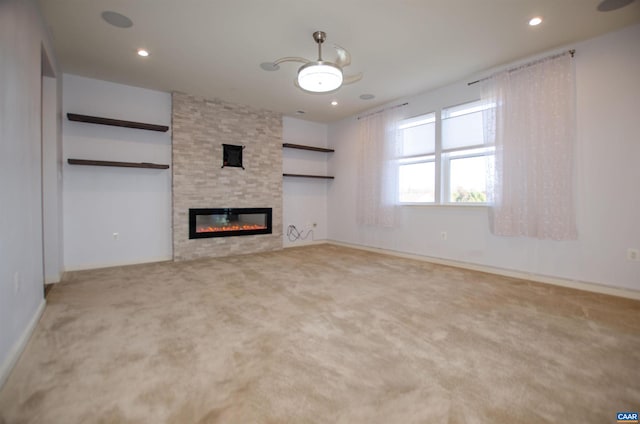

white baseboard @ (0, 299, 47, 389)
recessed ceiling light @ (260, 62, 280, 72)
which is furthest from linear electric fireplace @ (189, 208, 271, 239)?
white baseboard @ (0, 299, 47, 389)

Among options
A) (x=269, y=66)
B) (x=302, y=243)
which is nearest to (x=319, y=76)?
(x=269, y=66)

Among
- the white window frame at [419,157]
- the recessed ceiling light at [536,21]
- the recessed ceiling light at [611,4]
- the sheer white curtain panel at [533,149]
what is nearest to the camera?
the recessed ceiling light at [611,4]

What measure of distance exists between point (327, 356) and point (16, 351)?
1906 millimetres

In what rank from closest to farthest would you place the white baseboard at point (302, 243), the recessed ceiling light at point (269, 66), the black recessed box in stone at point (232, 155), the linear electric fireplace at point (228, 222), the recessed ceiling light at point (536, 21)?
the recessed ceiling light at point (536, 21) < the recessed ceiling light at point (269, 66) < the linear electric fireplace at point (228, 222) < the black recessed box in stone at point (232, 155) < the white baseboard at point (302, 243)

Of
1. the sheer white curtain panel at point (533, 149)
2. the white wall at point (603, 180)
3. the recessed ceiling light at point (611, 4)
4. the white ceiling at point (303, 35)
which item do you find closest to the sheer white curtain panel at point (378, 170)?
the white ceiling at point (303, 35)

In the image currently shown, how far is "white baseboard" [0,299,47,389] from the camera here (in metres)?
1.56

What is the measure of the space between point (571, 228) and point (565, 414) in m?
2.62

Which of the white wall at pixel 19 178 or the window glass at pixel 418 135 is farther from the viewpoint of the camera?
the window glass at pixel 418 135

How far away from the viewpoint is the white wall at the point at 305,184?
616cm

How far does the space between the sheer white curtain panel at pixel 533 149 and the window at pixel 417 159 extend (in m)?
0.97

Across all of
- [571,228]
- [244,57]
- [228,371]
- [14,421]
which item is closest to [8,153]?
[14,421]

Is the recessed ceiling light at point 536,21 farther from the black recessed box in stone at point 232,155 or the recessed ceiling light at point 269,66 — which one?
the black recessed box in stone at point 232,155

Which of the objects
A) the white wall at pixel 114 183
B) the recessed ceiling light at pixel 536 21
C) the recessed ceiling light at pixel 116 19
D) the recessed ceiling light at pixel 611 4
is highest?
the recessed ceiling light at pixel 116 19

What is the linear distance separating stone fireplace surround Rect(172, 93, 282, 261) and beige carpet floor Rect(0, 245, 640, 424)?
1740 millimetres
